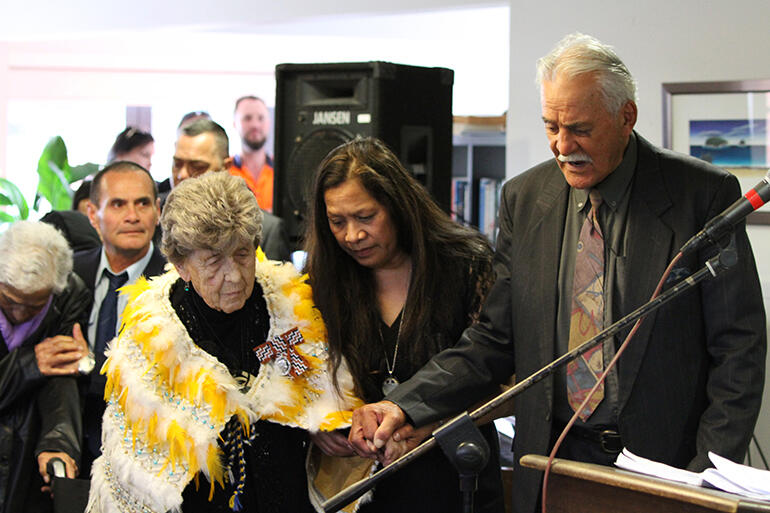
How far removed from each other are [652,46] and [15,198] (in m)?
3.94

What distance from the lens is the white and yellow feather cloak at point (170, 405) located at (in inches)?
74.4

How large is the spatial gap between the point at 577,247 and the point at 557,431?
1.27 ft

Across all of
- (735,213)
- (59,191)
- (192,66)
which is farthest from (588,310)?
(192,66)

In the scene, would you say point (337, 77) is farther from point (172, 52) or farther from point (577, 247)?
point (172, 52)

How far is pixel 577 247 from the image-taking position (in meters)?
1.88

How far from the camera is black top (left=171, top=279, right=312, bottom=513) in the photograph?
193 centimetres

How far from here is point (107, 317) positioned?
2797 millimetres

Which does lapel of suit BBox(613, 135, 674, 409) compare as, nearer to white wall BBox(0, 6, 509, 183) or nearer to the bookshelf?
the bookshelf

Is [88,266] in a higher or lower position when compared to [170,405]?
higher

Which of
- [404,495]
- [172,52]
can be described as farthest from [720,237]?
[172,52]

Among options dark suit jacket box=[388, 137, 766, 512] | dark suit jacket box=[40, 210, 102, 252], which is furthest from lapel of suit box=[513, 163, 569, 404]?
dark suit jacket box=[40, 210, 102, 252]

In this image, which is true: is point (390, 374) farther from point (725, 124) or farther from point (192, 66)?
point (192, 66)

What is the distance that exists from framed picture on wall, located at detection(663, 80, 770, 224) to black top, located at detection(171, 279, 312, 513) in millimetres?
2072

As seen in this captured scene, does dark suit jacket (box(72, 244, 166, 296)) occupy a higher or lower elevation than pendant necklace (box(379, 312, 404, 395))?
higher
